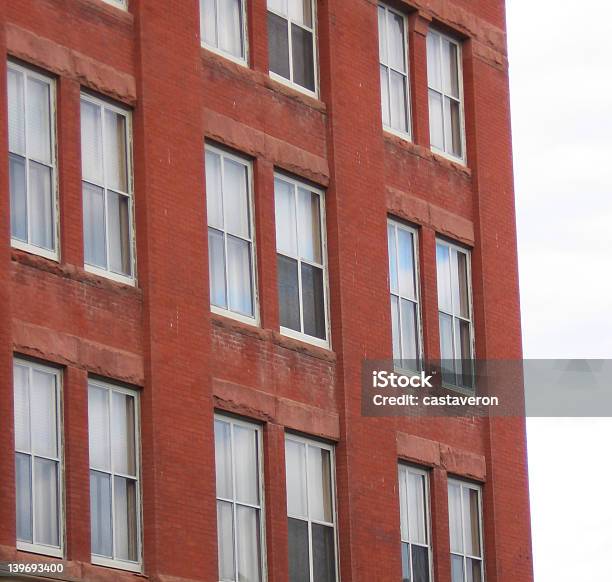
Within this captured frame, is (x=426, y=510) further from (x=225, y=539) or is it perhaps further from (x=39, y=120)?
(x=39, y=120)

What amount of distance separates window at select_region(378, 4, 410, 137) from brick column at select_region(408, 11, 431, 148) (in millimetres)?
98

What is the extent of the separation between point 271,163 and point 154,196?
282cm

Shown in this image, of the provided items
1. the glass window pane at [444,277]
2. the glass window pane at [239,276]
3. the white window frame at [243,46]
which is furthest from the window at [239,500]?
→ the glass window pane at [444,277]

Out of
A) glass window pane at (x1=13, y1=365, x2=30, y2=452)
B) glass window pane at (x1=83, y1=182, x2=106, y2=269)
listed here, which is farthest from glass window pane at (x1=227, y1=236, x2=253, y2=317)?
glass window pane at (x1=13, y1=365, x2=30, y2=452)

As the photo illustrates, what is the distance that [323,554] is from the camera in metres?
30.7

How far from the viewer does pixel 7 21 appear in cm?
2739

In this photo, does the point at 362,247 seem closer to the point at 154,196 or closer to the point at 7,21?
the point at 154,196

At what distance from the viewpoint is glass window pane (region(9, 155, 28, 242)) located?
1062 inches

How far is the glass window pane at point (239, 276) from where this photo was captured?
1188 inches

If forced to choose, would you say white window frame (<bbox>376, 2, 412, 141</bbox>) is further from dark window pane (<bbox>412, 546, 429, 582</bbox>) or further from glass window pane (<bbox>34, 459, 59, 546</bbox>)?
glass window pane (<bbox>34, 459, 59, 546</bbox>)

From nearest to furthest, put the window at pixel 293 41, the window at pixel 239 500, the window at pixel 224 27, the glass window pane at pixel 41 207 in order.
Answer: the glass window pane at pixel 41 207 < the window at pixel 239 500 < the window at pixel 224 27 < the window at pixel 293 41

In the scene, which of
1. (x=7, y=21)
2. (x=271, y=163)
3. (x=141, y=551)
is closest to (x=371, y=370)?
(x=271, y=163)

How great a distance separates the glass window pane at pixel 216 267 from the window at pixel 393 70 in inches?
190

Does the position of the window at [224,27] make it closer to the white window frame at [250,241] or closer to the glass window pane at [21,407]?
the white window frame at [250,241]
